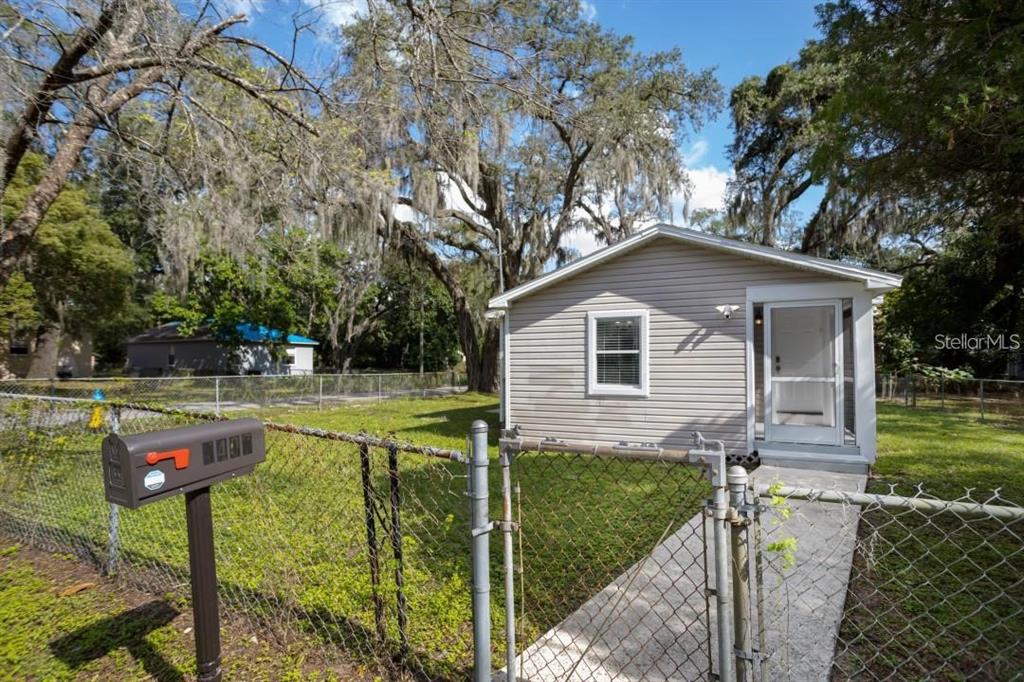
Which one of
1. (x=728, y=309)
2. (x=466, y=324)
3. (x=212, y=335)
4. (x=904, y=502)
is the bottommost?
(x=904, y=502)

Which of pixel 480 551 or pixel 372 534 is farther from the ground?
pixel 480 551

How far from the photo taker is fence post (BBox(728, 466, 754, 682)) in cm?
156

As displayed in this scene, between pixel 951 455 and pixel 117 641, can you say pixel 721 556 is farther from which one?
pixel 951 455

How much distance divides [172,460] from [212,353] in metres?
29.4

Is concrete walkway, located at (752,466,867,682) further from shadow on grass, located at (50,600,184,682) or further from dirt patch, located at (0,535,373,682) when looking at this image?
shadow on grass, located at (50,600,184,682)

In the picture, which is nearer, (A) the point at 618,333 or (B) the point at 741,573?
(B) the point at 741,573

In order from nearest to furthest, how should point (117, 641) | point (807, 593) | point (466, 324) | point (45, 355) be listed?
point (117, 641), point (807, 593), point (466, 324), point (45, 355)

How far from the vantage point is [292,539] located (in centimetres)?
378

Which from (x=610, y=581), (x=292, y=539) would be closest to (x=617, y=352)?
(x=610, y=581)

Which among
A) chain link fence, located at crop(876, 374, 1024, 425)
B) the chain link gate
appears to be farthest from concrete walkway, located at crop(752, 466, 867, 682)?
chain link fence, located at crop(876, 374, 1024, 425)

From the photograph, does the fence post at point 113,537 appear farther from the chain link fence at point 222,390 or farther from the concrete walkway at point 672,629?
the chain link fence at point 222,390

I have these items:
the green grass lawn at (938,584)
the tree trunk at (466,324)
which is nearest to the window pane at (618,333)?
the green grass lawn at (938,584)

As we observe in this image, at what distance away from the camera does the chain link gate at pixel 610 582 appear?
1.82 m

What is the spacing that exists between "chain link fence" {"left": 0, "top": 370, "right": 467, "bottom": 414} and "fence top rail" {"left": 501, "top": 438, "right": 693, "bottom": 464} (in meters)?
9.14
